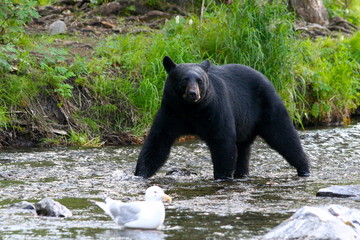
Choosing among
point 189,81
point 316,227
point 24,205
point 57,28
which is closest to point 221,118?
point 189,81

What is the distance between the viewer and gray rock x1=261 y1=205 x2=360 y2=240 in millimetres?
4523

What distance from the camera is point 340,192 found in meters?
6.27

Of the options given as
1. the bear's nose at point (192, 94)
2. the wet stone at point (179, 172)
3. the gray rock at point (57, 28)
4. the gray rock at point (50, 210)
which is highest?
the gray rock at point (57, 28)

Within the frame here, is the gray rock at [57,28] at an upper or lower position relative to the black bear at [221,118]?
upper

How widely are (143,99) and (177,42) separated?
1.21 metres

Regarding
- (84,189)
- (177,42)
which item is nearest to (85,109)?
(177,42)

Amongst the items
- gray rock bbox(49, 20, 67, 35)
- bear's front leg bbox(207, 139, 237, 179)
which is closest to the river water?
bear's front leg bbox(207, 139, 237, 179)

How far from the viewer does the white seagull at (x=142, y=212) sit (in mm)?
4781

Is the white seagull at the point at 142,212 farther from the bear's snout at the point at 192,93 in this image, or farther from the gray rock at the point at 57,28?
the gray rock at the point at 57,28

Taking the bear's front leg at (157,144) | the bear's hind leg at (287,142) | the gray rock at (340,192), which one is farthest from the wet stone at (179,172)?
the gray rock at (340,192)

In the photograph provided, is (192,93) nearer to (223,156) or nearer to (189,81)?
(189,81)

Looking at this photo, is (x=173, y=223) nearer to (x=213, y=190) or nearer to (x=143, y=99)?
(x=213, y=190)

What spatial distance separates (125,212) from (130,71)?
6.22m

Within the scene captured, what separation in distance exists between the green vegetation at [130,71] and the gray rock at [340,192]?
169 inches
